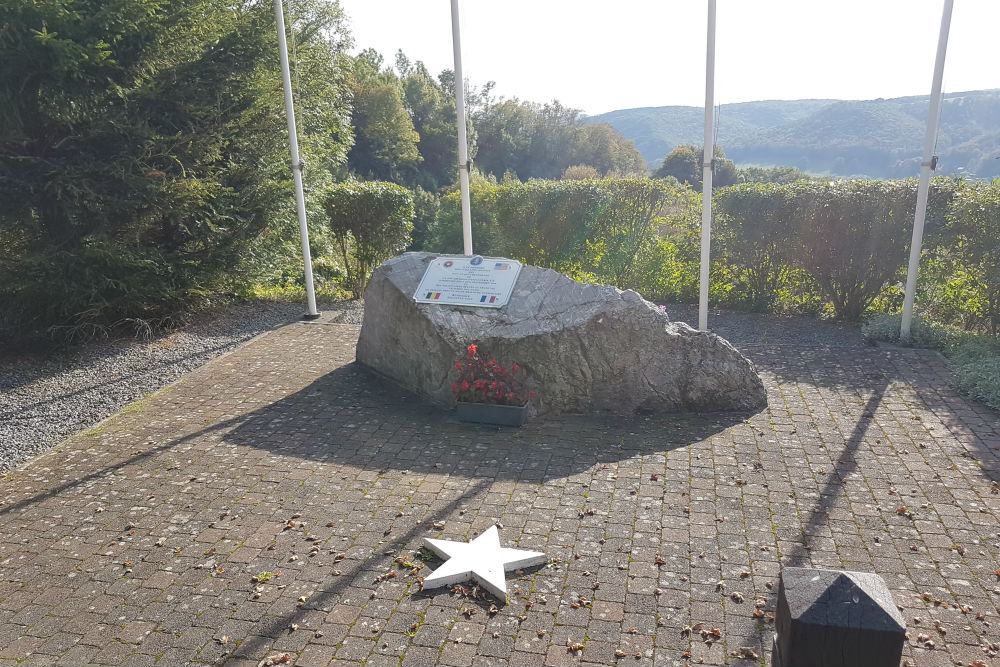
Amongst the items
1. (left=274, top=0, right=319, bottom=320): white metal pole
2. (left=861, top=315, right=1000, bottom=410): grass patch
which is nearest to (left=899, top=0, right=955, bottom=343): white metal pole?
(left=861, top=315, right=1000, bottom=410): grass patch

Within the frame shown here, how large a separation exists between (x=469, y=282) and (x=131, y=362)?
15.0 feet

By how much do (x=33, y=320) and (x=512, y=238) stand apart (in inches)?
298

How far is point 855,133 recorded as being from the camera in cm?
3127

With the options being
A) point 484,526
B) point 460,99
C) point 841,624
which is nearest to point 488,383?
point 484,526

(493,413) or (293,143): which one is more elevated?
(293,143)

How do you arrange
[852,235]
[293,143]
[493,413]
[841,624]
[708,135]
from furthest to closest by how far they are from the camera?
[293,143], [852,235], [708,135], [493,413], [841,624]

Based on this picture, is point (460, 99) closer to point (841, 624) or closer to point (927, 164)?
point (927, 164)

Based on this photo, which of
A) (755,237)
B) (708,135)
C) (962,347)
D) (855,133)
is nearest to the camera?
(708,135)

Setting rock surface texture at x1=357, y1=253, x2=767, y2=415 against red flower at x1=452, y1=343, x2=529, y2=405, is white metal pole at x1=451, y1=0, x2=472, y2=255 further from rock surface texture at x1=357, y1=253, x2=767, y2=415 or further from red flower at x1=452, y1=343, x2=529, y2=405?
red flower at x1=452, y1=343, x2=529, y2=405

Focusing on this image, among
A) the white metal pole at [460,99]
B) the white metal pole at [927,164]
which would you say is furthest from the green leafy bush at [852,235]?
the white metal pole at [460,99]

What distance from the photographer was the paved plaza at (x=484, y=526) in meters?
3.57

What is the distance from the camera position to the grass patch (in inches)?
266

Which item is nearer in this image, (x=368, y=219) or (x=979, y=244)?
(x=979, y=244)

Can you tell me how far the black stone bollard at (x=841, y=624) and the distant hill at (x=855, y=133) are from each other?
14.8 m
